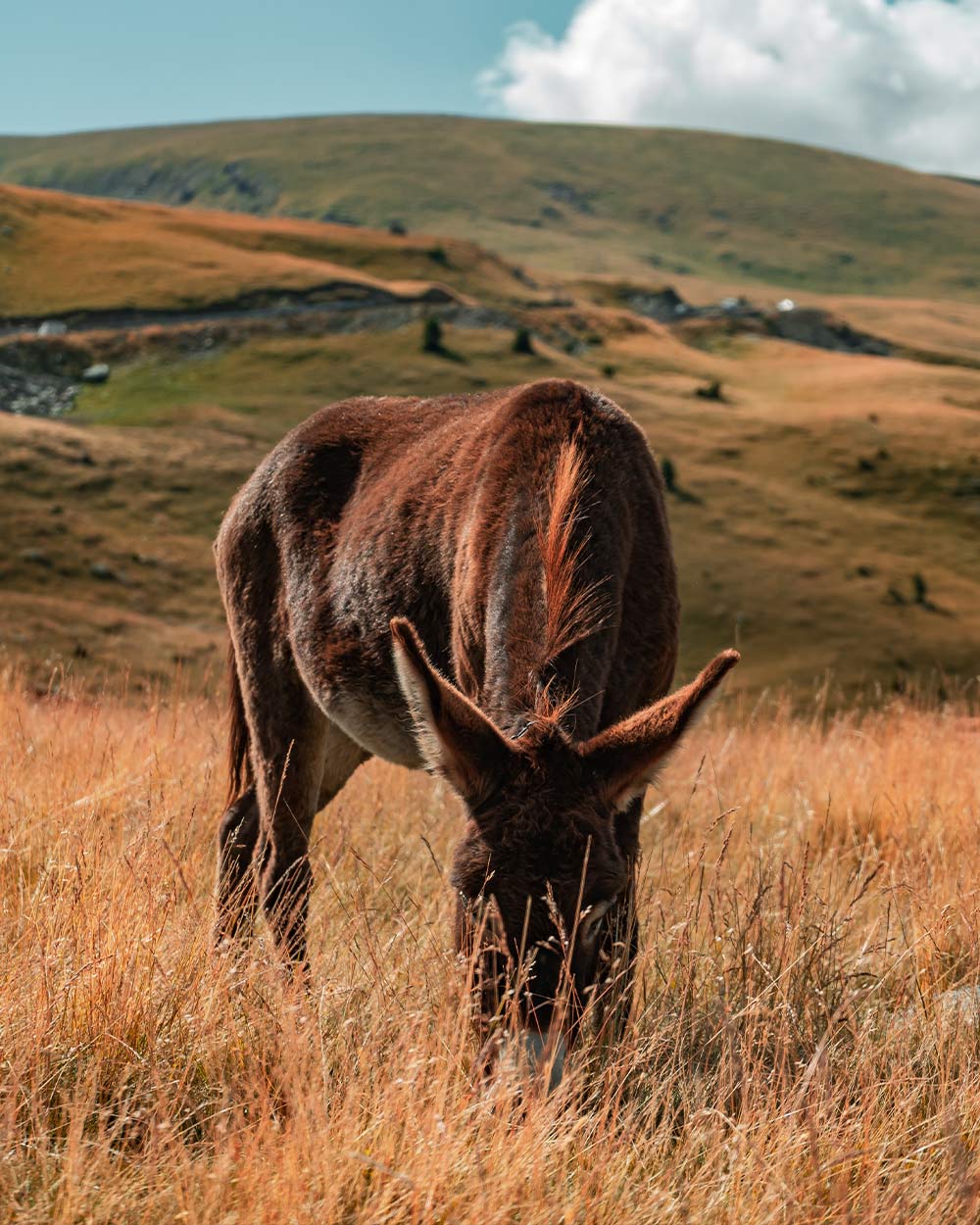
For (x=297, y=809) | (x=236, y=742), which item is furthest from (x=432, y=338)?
(x=297, y=809)

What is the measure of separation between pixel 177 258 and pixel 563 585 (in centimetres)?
8537

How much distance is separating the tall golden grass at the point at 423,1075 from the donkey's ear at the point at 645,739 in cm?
81

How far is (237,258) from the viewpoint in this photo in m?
83.4

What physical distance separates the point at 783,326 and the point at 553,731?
377 ft

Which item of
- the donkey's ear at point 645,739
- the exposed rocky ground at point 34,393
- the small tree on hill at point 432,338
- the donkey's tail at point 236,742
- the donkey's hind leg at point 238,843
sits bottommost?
the donkey's hind leg at point 238,843

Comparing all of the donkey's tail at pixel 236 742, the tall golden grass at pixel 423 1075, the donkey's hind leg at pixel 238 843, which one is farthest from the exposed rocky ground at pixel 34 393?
the tall golden grass at pixel 423 1075

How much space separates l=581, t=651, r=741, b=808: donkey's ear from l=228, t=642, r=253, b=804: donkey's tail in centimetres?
366

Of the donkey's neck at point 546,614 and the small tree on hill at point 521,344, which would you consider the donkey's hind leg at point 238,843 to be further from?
the small tree on hill at point 521,344

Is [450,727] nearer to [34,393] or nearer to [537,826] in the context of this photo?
[537,826]

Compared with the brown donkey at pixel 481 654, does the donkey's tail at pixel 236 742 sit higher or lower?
lower

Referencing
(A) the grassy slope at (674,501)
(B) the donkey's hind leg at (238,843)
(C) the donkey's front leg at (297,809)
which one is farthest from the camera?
(A) the grassy slope at (674,501)

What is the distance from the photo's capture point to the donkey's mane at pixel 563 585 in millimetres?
4219

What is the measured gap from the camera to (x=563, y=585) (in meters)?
4.42

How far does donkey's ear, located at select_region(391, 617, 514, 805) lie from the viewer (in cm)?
365
